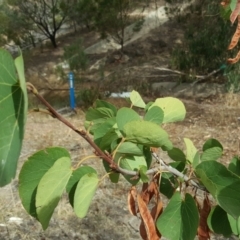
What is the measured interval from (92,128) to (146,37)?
31.8 feet

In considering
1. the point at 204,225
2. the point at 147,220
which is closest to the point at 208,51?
the point at 204,225

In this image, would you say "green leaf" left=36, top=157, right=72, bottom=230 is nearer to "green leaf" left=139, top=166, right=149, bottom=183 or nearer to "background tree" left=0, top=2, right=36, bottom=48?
"green leaf" left=139, top=166, right=149, bottom=183

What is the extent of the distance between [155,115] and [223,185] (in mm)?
142

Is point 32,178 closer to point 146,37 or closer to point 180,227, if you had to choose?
point 180,227

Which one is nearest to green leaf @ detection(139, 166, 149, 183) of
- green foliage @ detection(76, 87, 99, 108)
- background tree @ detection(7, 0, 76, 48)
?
green foliage @ detection(76, 87, 99, 108)

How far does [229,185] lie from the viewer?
546 millimetres

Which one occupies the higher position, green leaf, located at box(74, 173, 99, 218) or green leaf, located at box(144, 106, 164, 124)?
green leaf, located at box(144, 106, 164, 124)

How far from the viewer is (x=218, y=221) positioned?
0.67m

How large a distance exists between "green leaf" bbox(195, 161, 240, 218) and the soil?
0.23 meters

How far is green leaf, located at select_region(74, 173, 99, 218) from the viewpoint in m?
0.50

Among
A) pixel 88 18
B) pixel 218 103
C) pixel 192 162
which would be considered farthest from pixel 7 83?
pixel 88 18

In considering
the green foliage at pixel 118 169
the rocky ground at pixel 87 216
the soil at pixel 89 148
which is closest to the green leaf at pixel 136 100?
the green foliage at pixel 118 169

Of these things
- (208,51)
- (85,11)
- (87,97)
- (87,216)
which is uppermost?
(85,11)

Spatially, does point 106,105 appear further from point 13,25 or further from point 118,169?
point 13,25
